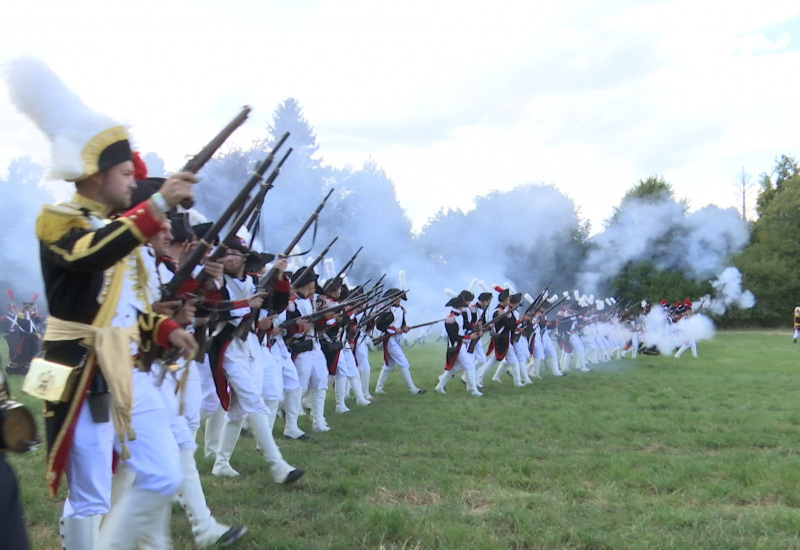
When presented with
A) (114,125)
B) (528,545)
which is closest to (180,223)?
(114,125)

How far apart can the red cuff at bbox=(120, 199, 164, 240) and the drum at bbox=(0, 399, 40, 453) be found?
0.78 metres

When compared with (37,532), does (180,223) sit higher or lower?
higher

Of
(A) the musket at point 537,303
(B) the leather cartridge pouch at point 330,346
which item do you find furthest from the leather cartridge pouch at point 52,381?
(A) the musket at point 537,303

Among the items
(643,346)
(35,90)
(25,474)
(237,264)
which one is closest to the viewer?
(35,90)

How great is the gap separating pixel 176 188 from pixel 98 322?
2.20 ft

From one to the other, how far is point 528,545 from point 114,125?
3.27 metres

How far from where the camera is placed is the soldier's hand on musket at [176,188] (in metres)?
2.89

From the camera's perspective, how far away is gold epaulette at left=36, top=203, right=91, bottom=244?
2.95 metres

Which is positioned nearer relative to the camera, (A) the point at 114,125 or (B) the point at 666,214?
(A) the point at 114,125

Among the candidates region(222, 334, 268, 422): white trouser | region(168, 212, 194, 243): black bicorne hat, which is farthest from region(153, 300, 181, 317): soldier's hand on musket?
region(222, 334, 268, 422): white trouser

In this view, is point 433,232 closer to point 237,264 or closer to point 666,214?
point 666,214

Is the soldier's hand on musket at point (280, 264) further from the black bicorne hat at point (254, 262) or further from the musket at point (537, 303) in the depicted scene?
the musket at point (537, 303)

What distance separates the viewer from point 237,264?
575 cm

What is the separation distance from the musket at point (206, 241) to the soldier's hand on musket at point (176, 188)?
75cm
